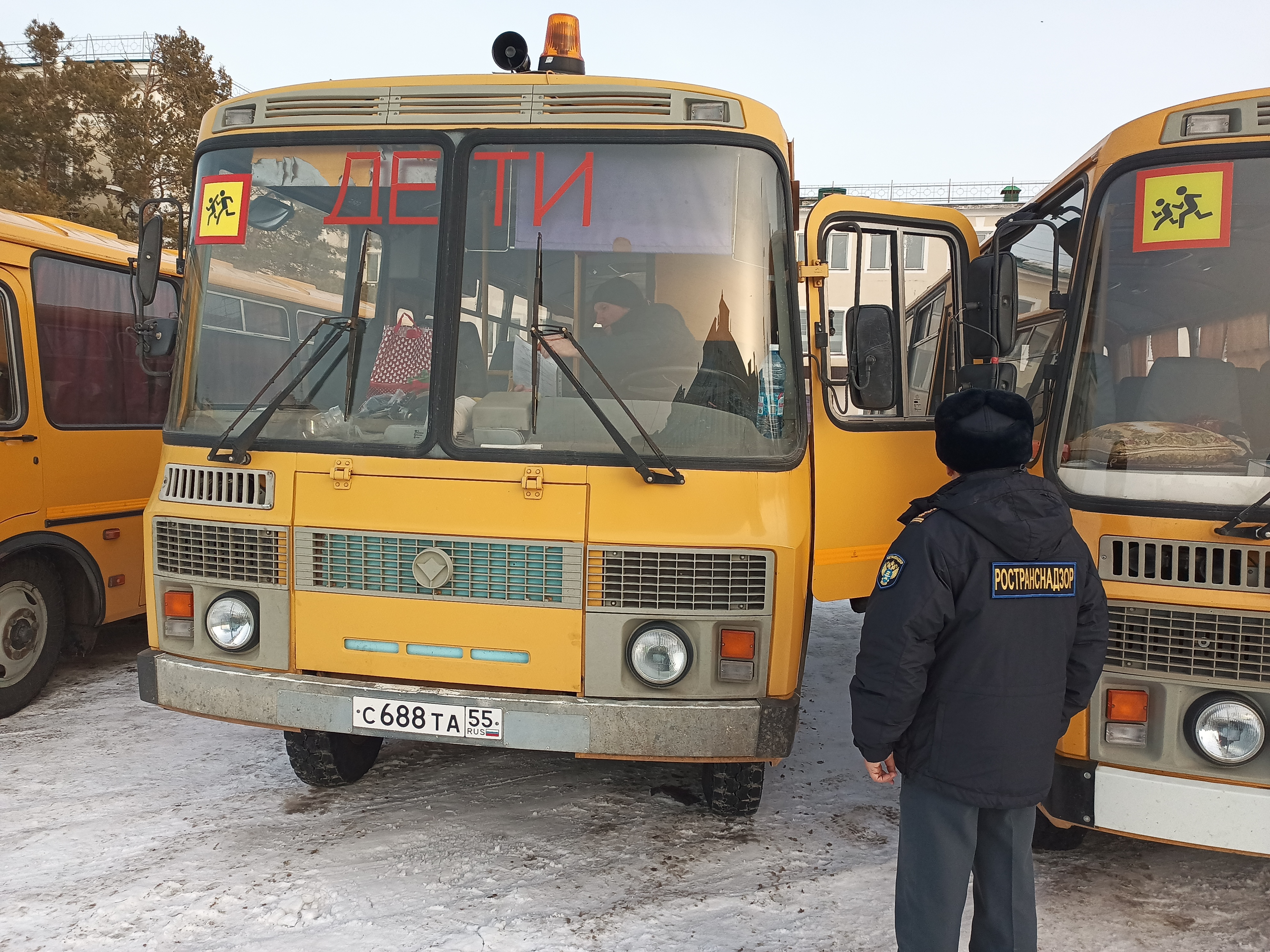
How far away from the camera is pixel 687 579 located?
3.31 metres

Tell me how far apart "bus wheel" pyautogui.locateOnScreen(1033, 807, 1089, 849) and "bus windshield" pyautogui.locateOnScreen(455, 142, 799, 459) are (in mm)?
1903

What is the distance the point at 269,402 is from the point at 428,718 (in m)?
1.34

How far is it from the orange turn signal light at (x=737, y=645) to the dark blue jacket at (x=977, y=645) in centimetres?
92

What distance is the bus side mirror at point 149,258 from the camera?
12.9 ft

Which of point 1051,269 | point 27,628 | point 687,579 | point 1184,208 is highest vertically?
point 1184,208

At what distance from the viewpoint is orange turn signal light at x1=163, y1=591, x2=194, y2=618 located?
368cm

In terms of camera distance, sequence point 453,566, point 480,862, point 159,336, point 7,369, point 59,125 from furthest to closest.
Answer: point 59,125 < point 7,369 < point 159,336 < point 480,862 < point 453,566

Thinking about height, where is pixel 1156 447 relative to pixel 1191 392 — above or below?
below

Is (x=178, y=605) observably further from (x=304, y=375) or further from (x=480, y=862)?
(x=480, y=862)

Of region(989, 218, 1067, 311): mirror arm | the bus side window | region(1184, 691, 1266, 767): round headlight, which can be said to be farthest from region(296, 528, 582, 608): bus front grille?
the bus side window

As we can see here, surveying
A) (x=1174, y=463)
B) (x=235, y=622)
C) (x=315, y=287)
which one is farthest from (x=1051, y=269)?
(x=235, y=622)

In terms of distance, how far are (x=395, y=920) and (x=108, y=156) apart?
23.2 metres

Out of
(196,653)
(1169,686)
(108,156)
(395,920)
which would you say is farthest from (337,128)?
(108,156)

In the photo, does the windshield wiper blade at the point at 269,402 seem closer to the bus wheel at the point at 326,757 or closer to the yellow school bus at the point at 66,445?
the bus wheel at the point at 326,757
